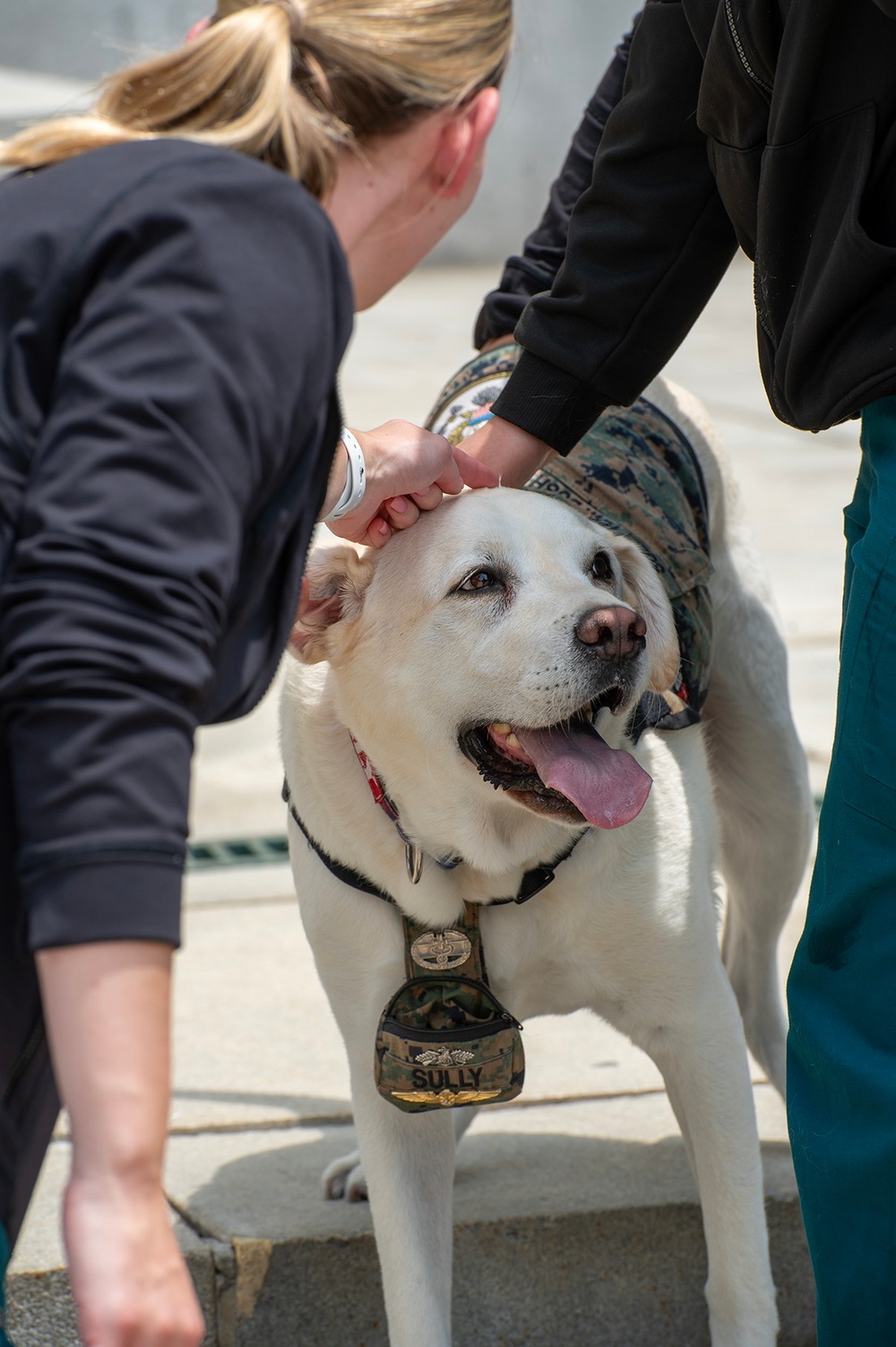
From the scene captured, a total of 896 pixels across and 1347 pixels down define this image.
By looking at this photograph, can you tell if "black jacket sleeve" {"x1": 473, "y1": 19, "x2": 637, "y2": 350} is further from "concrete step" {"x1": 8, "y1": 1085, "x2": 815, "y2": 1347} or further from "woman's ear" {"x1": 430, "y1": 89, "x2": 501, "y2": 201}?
"concrete step" {"x1": 8, "y1": 1085, "x2": 815, "y2": 1347}

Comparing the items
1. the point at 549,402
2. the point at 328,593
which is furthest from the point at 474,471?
the point at 328,593

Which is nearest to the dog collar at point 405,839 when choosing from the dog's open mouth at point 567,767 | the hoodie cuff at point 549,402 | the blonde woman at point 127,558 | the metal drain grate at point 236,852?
the dog's open mouth at point 567,767

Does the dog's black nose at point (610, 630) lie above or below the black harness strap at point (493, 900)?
above

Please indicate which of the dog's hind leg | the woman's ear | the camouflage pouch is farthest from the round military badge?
the woman's ear

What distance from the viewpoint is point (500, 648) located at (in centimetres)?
220

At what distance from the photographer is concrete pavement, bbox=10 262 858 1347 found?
251 centimetres

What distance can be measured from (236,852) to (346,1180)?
2.02 m

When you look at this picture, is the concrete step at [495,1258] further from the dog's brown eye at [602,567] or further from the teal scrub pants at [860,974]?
the dog's brown eye at [602,567]

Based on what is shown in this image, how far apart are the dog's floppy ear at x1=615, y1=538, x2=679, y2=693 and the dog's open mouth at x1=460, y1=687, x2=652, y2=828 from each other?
0.40 ft

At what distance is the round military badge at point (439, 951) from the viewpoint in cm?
228

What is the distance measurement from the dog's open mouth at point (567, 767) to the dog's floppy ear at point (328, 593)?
11.4 inches

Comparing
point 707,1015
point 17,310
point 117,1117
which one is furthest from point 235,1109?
point 17,310

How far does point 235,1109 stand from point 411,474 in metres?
1.53

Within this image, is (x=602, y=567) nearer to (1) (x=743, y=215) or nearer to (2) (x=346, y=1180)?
(1) (x=743, y=215)
